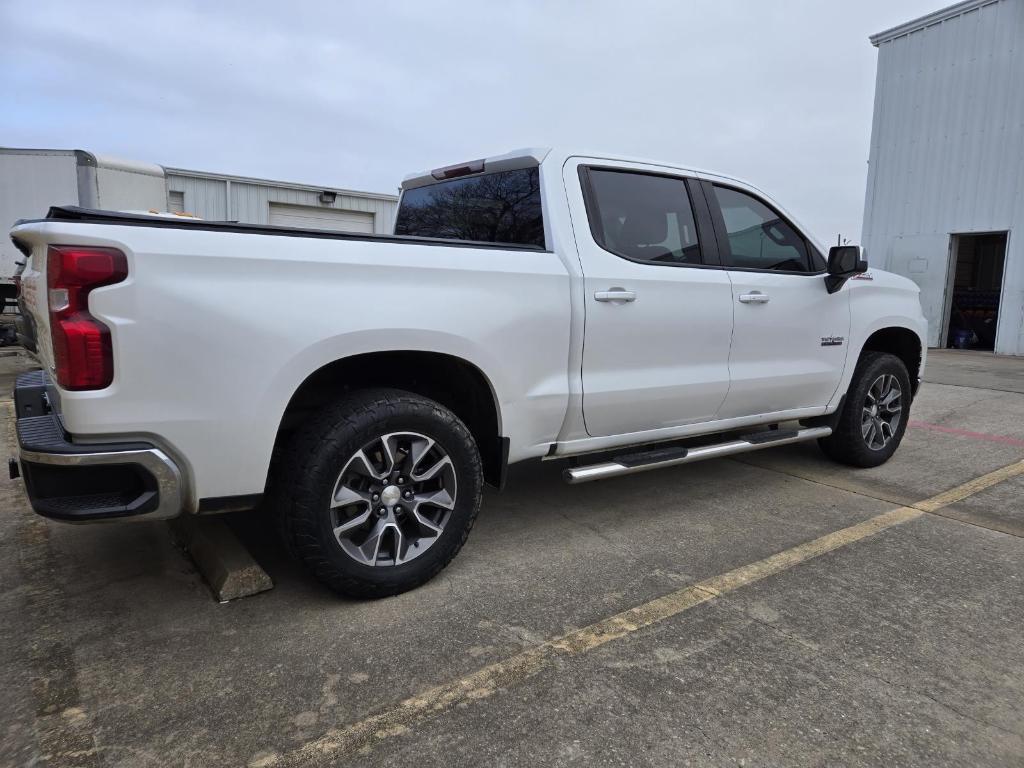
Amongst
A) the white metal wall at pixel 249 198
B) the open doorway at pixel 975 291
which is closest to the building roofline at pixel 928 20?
the open doorway at pixel 975 291

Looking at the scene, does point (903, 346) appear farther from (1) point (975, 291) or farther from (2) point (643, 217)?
(1) point (975, 291)

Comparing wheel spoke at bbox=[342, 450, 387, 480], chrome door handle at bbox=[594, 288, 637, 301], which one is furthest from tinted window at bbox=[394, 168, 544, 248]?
wheel spoke at bbox=[342, 450, 387, 480]

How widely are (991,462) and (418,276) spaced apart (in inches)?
183

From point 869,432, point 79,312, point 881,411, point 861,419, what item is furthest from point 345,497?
point 881,411

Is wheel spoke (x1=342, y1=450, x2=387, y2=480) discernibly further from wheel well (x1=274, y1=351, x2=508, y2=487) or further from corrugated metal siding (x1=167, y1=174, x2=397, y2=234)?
corrugated metal siding (x1=167, y1=174, x2=397, y2=234)

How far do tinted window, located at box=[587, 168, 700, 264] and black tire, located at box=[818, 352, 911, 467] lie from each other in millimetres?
1722

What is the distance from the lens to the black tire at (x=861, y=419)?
4.69 meters

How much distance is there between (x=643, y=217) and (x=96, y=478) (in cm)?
269

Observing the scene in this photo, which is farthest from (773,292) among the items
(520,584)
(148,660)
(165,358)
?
(148,660)

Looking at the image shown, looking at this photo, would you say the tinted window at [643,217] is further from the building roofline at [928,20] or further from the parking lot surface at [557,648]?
the building roofline at [928,20]

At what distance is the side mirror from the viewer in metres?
4.12

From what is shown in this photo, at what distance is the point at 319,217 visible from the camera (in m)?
17.5

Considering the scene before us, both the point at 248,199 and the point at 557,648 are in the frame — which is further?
the point at 248,199

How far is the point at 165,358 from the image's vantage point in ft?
7.41
